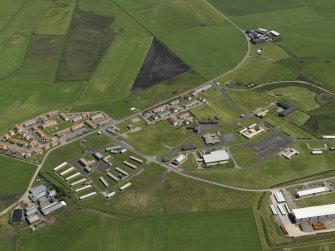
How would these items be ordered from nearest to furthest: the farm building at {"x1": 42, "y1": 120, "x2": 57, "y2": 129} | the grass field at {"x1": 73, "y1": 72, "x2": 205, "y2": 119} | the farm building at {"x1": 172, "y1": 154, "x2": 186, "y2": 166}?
1. the farm building at {"x1": 172, "y1": 154, "x2": 186, "y2": 166}
2. the farm building at {"x1": 42, "y1": 120, "x2": 57, "y2": 129}
3. the grass field at {"x1": 73, "y1": 72, "x2": 205, "y2": 119}

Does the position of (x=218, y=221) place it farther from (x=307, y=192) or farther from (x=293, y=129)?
(x=293, y=129)

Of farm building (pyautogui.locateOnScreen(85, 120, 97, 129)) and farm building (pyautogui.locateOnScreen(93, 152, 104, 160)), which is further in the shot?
farm building (pyautogui.locateOnScreen(85, 120, 97, 129))

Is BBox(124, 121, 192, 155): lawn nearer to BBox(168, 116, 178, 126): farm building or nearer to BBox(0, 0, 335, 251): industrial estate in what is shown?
BBox(0, 0, 335, 251): industrial estate

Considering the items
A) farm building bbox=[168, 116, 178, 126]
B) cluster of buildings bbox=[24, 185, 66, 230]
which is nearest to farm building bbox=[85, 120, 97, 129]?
farm building bbox=[168, 116, 178, 126]

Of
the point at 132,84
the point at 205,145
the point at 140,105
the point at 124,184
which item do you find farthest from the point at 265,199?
the point at 132,84

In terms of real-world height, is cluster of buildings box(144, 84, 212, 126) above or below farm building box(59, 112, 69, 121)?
below

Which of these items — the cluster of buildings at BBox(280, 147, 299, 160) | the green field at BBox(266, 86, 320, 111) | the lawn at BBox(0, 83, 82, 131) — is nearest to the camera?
the cluster of buildings at BBox(280, 147, 299, 160)

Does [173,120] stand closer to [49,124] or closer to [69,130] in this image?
[69,130]
